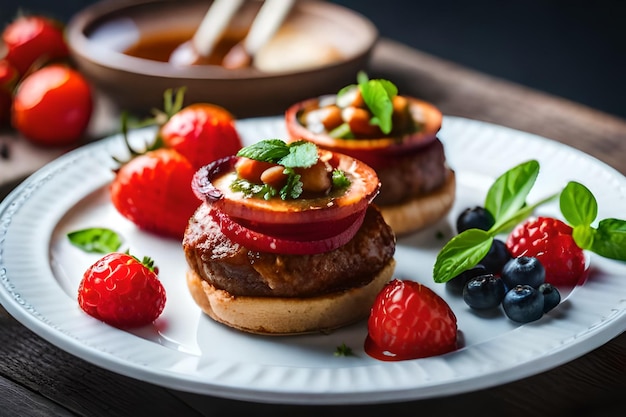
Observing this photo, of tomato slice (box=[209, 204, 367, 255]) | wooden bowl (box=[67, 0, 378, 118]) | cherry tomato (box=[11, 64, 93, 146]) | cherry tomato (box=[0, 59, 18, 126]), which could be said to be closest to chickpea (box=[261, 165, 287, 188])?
tomato slice (box=[209, 204, 367, 255])

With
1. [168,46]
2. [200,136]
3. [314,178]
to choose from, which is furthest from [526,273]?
[168,46]

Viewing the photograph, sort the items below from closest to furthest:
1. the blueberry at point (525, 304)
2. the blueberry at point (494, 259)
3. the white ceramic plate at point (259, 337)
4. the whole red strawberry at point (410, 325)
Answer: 1. the white ceramic plate at point (259, 337)
2. the whole red strawberry at point (410, 325)
3. the blueberry at point (525, 304)
4. the blueberry at point (494, 259)

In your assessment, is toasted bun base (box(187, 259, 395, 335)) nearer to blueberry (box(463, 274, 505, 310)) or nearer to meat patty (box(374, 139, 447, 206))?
blueberry (box(463, 274, 505, 310))

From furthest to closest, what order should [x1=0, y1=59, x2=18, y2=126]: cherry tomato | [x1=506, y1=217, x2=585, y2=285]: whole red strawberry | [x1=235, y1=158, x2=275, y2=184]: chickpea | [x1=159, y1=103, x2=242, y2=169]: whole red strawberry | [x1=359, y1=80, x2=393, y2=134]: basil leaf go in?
1. [x1=0, y1=59, x2=18, y2=126]: cherry tomato
2. [x1=159, y1=103, x2=242, y2=169]: whole red strawberry
3. [x1=359, y1=80, x2=393, y2=134]: basil leaf
4. [x1=506, y1=217, x2=585, y2=285]: whole red strawberry
5. [x1=235, y1=158, x2=275, y2=184]: chickpea

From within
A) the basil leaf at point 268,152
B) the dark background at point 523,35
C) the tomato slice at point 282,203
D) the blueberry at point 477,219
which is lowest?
the dark background at point 523,35

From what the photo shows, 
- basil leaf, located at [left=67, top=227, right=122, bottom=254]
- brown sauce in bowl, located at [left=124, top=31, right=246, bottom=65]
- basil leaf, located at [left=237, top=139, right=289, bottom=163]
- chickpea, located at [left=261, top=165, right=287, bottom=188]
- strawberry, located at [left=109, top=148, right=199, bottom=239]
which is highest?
basil leaf, located at [left=237, top=139, right=289, bottom=163]

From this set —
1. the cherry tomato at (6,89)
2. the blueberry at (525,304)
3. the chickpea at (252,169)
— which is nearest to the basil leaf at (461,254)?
the blueberry at (525,304)

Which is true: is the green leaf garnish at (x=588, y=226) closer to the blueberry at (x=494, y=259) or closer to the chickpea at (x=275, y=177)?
the blueberry at (x=494, y=259)

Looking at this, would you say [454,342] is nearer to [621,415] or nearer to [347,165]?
[621,415]
